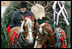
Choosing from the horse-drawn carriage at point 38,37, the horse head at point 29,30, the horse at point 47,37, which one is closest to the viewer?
the horse head at point 29,30

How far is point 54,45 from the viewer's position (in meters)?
4.43

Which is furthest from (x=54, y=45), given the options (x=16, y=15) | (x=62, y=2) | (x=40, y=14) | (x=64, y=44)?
(x=62, y=2)

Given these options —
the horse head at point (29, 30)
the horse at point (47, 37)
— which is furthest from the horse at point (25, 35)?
the horse at point (47, 37)

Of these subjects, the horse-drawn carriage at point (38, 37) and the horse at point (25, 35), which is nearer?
the horse at point (25, 35)

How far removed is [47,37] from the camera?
14.6ft

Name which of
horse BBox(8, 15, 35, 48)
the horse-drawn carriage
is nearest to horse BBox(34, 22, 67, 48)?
the horse-drawn carriage

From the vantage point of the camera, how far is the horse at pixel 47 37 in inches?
165

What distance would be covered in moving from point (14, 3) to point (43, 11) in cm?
158

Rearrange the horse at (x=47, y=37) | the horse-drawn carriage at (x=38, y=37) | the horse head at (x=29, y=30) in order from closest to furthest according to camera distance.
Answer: the horse head at (x=29, y=30)
the horse-drawn carriage at (x=38, y=37)
the horse at (x=47, y=37)

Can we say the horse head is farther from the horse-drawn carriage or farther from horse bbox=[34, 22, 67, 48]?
horse bbox=[34, 22, 67, 48]

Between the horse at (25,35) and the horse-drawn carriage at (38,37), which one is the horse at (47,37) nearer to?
the horse-drawn carriage at (38,37)

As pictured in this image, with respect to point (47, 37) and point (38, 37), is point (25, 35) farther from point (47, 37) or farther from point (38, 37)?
point (47, 37)

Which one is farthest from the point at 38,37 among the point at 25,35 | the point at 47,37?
the point at 25,35

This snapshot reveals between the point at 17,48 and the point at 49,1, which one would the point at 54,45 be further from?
the point at 49,1
